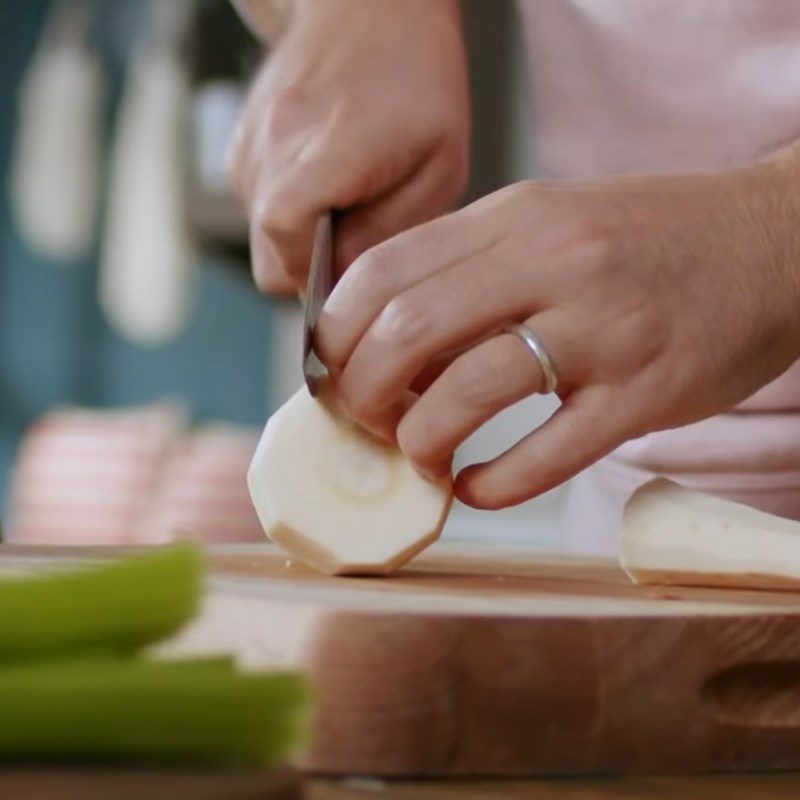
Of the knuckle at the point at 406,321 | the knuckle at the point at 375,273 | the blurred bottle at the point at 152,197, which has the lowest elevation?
the blurred bottle at the point at 152,197

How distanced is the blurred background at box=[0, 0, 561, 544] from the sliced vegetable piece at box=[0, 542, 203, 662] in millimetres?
2691

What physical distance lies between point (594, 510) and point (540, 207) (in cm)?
53

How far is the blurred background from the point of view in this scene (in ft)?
10.4

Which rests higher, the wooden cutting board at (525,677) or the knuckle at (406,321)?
the knuckle at (406,321)

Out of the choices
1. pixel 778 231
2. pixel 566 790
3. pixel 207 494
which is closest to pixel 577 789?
pixel 566 790

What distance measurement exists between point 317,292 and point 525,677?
0.35 meters

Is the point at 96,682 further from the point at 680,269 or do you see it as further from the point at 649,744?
the point at 680,269

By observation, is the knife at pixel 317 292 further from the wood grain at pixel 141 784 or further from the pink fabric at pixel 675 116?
the wood grain at pixel 141 784

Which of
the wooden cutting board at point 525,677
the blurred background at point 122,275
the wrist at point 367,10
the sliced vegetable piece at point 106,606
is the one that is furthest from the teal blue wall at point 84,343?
the sliced vegetable piece at point 106,606

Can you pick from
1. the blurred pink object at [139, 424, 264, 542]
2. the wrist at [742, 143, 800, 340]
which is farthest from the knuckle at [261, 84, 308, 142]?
the blurred pink object at [139, 424, 264, 542]

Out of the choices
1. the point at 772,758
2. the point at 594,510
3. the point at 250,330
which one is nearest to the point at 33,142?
the point at 250,330

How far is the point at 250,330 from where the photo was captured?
11.9ft

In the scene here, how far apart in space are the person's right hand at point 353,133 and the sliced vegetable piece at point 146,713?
0.66m

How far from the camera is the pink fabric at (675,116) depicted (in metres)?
1.10
